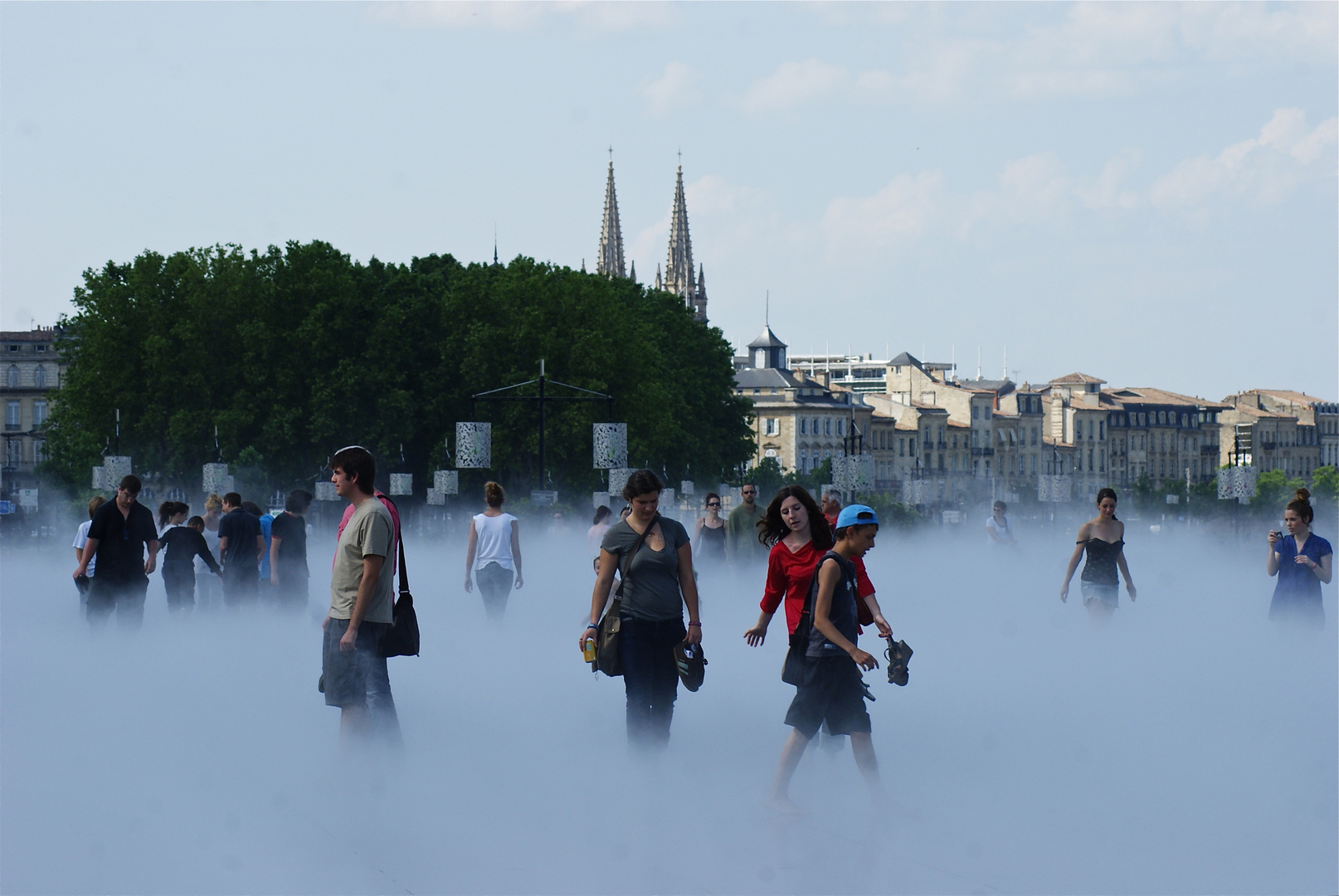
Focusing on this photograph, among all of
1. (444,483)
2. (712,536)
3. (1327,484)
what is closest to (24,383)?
(1327,484)

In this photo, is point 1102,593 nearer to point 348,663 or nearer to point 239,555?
point 239,555

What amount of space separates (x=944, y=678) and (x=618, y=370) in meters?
45.7

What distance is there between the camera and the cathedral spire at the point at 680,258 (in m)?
165

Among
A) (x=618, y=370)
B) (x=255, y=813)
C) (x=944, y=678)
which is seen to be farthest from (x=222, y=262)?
(x=255, y=813)

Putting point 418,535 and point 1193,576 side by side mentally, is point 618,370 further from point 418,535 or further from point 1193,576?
point 1193,576

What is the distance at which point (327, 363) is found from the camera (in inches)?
2165

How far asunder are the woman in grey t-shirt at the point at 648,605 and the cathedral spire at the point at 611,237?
149324 mm

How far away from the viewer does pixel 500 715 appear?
11.1m

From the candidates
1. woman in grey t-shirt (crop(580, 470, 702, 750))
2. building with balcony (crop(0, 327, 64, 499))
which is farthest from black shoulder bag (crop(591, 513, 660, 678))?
building with balcony (crop(0, 327, 64, 499))

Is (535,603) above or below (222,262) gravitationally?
below

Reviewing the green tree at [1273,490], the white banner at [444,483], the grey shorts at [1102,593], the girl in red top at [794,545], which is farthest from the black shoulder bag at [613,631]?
the green tree at [1273,490]

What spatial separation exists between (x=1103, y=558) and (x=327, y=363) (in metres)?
42.3

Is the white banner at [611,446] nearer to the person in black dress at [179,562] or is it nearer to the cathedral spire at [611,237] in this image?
the person in black dress at [179,562]

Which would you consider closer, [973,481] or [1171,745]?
[1171,745]
